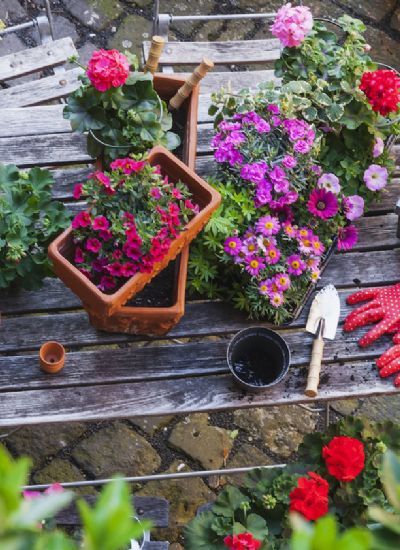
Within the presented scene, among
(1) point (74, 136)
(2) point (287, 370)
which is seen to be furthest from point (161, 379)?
(1) point (74, 136)

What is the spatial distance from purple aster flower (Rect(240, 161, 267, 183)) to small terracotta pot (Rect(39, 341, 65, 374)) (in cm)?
66

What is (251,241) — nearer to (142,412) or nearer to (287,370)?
(287,370)

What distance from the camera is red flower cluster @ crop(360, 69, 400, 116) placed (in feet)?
7.12

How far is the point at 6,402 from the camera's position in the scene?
193 centimetres

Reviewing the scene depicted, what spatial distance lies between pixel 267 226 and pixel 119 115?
50 centimetres

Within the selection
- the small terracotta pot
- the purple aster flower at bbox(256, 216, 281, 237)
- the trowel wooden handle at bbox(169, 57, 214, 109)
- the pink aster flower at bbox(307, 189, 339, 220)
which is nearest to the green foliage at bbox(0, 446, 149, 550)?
the small terracotta pot

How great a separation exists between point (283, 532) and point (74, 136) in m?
1.30

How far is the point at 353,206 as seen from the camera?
2.21 meters

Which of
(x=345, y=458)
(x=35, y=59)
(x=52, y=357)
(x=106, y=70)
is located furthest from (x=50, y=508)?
(x=35, y=59)

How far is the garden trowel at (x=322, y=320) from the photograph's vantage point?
2012mm

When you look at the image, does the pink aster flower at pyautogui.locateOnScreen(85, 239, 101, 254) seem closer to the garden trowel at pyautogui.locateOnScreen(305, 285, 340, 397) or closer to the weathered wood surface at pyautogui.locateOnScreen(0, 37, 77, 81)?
the garden trowel at pyautogui.locateOnScreen(305, 285, 340, 397)

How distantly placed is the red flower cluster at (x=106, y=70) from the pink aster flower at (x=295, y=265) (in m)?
0.63

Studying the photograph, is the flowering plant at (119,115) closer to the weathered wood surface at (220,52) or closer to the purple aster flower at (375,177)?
the purple aster flower at (375,177)

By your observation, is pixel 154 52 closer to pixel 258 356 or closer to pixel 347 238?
pixel 347 238
